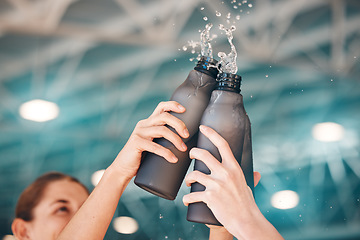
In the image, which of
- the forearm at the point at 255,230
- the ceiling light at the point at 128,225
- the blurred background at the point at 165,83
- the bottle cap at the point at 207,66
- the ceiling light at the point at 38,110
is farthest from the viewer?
the ceiling light at the point at 128,225

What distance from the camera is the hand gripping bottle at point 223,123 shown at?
0.58 meters

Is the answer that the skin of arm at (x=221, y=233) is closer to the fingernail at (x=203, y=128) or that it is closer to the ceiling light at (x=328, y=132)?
the fingernail at (x=203, y=128)

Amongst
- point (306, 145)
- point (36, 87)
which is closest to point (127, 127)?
point (36, 87)

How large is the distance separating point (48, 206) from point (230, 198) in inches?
37.4

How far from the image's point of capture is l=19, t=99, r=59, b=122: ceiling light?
171 inches

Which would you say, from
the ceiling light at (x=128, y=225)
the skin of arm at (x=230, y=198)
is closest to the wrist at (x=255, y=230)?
the skin of arm at (x=230, y=198)

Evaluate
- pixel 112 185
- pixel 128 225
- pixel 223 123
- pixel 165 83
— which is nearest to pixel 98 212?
pixel 112 185

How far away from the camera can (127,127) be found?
4.68 meters

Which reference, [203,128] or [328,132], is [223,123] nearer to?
[203,128]

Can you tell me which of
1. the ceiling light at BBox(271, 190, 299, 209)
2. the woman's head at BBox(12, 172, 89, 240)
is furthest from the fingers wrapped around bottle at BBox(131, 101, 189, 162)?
the ceiling light at BBox(271, 190, 299, 209)

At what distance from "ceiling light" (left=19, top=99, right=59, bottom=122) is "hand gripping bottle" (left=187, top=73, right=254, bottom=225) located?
3961 millimetres

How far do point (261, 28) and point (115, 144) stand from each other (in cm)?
235

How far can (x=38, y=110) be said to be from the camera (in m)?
4.38

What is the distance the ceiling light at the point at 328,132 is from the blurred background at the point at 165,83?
0.01 m
